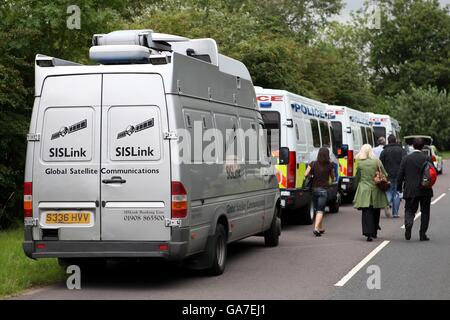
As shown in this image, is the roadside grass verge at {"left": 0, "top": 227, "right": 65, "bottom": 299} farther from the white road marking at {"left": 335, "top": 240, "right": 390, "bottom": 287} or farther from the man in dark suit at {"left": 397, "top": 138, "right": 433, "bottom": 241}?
the man in dark suit at {"left": 397, "top": 138, "right": 433, "bottom": 241}

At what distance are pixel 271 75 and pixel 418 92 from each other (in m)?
44.3

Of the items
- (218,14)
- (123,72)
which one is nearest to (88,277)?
(123,72)

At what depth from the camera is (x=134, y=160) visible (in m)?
10.1

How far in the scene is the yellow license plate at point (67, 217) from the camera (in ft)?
33.4

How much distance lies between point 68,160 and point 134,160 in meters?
0.81

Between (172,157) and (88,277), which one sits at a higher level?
(172,157)

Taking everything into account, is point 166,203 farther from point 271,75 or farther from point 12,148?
point 271,75

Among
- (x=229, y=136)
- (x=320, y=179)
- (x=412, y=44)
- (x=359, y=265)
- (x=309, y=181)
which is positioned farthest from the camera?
(x=412, y=44)

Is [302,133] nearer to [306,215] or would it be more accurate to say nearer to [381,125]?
[306,215]

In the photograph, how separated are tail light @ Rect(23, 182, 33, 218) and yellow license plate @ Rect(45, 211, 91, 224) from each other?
0.70 feet

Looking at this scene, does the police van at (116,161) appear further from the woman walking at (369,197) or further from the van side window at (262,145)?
the woman walking at (369,197)

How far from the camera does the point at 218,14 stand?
41969 mm

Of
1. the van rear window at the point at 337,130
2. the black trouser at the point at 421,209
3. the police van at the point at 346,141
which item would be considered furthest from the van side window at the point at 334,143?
A: the black trouser at the point at 421,209
